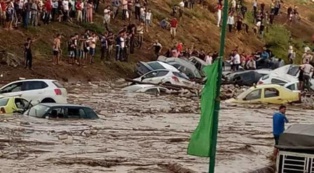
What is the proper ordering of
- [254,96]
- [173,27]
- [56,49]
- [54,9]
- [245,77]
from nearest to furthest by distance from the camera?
[254,96] → [56,49] → [54,9] → [245,77] → [173,27]

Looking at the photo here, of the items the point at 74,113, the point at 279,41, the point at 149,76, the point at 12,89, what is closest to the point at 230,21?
the point at 279,41

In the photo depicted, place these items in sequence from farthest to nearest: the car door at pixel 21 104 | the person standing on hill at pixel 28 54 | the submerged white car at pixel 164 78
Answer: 1. the submerged white car at pixel 164 78
2. the person standing on hill at pixel 28 54
3. the car door at pixel 21 104

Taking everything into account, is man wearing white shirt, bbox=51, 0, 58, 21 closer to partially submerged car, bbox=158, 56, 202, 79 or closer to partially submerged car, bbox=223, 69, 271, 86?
partially submerged car, bbox=158, 56, 202, 79

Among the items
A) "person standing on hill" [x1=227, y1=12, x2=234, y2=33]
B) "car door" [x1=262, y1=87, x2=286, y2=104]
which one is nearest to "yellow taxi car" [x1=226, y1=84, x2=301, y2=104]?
"car door" [x1=262, y1=87, x2=286, y2=104]

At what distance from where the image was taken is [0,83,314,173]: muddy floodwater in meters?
19.0

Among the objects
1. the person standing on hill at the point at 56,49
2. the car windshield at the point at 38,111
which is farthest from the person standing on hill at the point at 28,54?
the car windshield at the point at 38,111

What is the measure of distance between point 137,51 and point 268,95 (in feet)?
40.4

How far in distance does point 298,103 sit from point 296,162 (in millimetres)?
24078

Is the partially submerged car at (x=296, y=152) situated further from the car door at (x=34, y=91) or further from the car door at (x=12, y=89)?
the car door at (x=12, y=89)

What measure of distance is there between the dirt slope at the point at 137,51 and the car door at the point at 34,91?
8222mm

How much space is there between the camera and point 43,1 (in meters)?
43.8

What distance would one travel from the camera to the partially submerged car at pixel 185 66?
153 ft

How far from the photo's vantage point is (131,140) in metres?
23.9

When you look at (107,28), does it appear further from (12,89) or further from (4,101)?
(4,101)
